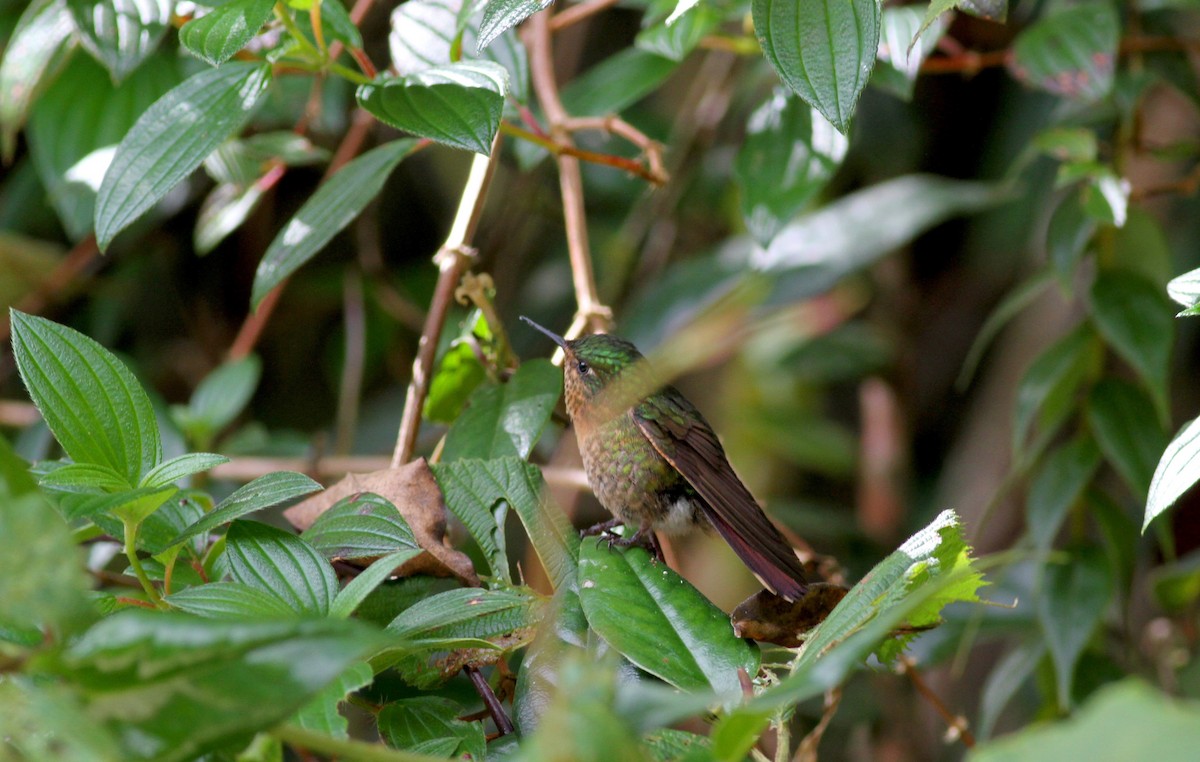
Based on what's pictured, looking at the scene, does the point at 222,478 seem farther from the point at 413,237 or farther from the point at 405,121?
the point at 413,237

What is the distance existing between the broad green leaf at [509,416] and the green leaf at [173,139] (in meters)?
0.54

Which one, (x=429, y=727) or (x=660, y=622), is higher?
(x=660, y=622)

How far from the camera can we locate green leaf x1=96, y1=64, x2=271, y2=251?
1456 millimetres

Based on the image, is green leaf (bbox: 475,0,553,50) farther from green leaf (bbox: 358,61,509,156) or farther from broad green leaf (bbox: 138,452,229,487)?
broad green leaf (bbox: 138,452,229,487)

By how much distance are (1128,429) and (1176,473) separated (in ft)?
2.78

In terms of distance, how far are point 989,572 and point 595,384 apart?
1.16 metres

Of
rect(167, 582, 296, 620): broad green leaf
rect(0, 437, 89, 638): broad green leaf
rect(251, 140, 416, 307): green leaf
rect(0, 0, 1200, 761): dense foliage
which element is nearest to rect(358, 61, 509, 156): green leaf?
rect(0, 0, 1200, 761): dense foliage

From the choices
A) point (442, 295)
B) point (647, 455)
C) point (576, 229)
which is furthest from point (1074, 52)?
point (442, 295)

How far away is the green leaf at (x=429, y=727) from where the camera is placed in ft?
3.70

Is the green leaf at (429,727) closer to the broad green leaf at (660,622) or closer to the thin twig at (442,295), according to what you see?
the broad green leaf at (660,622)

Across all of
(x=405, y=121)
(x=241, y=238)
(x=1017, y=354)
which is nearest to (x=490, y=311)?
(x=405, y=121)

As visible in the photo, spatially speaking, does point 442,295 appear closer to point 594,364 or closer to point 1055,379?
point 594,364

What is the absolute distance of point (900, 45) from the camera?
194 centimetres

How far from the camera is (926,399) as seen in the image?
392 cm
